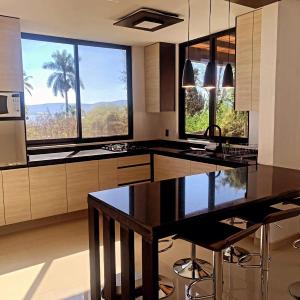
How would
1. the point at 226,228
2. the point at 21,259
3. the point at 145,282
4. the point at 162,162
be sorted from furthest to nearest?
the point at 162,162 → the point at 21,259 → the point at 226,228 → the point at 145,282

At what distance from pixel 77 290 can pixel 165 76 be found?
3.46 meters

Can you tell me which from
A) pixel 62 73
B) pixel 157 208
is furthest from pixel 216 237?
pixel 62 73

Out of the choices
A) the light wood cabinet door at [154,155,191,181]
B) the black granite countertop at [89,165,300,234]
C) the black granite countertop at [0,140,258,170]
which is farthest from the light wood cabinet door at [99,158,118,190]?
the black granite countertop at [89,165,300,234]

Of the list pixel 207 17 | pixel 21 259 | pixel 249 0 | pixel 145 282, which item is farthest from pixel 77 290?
pixel 207 17

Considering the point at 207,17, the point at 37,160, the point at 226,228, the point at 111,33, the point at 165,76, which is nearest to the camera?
the point at 226,228

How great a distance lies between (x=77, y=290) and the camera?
103 inches

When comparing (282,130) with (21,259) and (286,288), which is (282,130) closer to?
(286,288)

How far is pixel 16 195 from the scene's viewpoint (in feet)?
12.2

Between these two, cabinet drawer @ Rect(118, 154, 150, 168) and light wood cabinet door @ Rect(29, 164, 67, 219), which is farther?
cabinet drawer @ Rect(118, 154, 150, 168)

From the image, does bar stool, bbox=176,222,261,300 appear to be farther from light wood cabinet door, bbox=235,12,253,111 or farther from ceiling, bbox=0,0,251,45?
ceiling, bbox=0,0,251,45

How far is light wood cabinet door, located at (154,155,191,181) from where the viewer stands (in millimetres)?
4233

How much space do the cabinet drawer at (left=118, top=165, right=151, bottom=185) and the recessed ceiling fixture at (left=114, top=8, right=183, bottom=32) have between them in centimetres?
196

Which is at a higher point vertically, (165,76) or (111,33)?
(111,33)

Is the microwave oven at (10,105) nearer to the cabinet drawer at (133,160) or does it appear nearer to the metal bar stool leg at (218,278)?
the cabinet drawer at (133,160)
